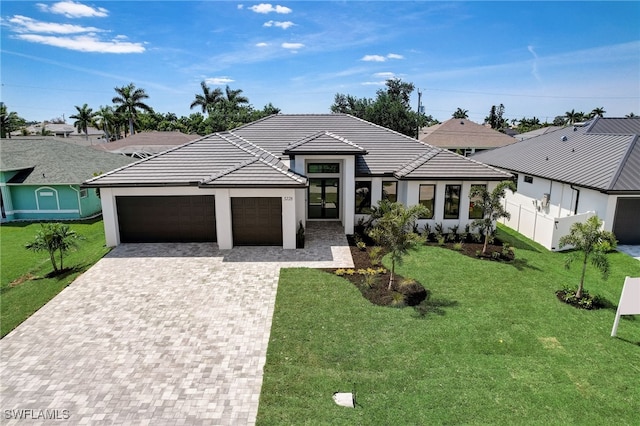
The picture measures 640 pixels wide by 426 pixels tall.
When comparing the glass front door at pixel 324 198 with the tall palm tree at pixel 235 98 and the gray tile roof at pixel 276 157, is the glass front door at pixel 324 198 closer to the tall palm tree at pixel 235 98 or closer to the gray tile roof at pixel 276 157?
the gray tile roof at pixel 276 157

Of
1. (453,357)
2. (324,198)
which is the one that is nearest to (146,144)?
(324,198)

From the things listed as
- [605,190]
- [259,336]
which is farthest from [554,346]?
[605,190]

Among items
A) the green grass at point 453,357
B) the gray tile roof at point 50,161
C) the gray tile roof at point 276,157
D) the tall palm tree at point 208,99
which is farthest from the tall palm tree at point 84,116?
the green grass at point 453,357

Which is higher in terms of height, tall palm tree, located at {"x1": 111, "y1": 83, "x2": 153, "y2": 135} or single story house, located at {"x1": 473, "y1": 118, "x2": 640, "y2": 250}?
tall palm tree, located at {"x1": 111, "y1": 83, "x2": 153, "y2": 135}

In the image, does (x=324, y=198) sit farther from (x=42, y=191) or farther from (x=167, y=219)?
(x=42, y=191)

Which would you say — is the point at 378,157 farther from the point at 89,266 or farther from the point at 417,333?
the point at 89,266

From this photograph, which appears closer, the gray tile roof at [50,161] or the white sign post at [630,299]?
the white sign post at [630,299]

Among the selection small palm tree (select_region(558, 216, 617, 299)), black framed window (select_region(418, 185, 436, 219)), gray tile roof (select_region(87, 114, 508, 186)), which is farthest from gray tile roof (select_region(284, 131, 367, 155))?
small palm tree (select_region(558, 216, 617, 299))

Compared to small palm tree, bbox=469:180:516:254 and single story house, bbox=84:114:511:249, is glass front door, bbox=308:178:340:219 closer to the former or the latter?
single story house, bbox=84:114:511:249
